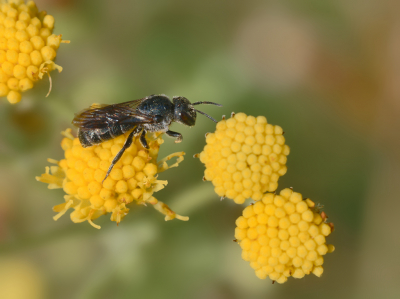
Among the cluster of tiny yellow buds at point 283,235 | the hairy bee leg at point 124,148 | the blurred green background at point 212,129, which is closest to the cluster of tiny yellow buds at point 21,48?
the blurred green background at point 212,129

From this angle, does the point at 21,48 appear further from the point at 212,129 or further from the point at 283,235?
the point at 283,235

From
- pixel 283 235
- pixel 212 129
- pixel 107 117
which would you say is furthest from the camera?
pixel 212 129

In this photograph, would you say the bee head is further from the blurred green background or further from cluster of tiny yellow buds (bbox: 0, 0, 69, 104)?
cluster of tiny yellow buds (bbox: 0, 0, 69, 104)

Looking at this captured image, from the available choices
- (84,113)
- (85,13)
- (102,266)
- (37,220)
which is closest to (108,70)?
(85,13)

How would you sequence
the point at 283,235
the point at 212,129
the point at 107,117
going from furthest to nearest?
the point at 212,129 → the point at 107,117 → the point at 283,235

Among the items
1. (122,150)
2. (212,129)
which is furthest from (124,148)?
(212,129)

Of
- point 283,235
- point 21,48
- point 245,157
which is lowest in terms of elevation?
point 283,235
